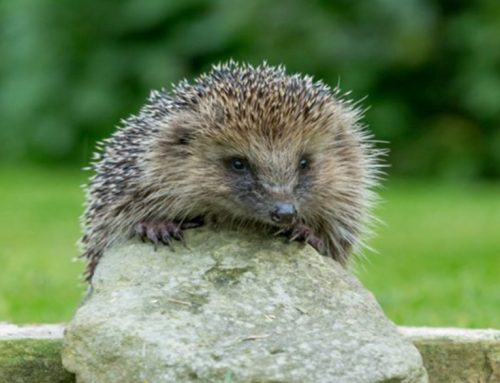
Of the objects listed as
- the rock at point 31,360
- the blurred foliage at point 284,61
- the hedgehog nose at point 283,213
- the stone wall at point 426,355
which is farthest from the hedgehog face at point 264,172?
the blurred foliage at point 284,61

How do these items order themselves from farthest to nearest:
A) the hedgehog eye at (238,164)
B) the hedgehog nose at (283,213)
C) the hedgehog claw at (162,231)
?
the hedgehog eye at (238,164) < the hedgehog claw at (162,231) < the hedgehog nose at (283,213)

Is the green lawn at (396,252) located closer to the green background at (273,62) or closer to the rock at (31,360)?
the green background at (273,62)

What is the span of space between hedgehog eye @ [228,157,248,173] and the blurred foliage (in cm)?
1201

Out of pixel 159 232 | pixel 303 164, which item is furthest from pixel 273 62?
pixel 159 232

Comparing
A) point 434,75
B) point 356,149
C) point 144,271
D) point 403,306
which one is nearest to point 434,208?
point 434,75

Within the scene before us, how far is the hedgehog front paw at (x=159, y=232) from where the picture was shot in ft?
18.9

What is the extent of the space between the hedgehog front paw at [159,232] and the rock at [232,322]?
8 centimetres

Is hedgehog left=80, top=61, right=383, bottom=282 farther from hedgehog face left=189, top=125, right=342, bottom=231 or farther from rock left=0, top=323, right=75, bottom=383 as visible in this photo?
rock left=0, top=323, right=75, bottom=383

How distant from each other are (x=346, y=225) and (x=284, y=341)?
165 cm

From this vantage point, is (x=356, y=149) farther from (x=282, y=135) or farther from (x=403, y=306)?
(x=403, y=306)

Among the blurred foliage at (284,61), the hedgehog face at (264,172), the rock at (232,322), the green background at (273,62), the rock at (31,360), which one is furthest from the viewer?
the blurred foliage at (284,61)

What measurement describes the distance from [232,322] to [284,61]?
43.9 feet

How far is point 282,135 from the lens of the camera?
5965 millimetres

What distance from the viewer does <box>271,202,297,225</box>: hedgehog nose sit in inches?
222
